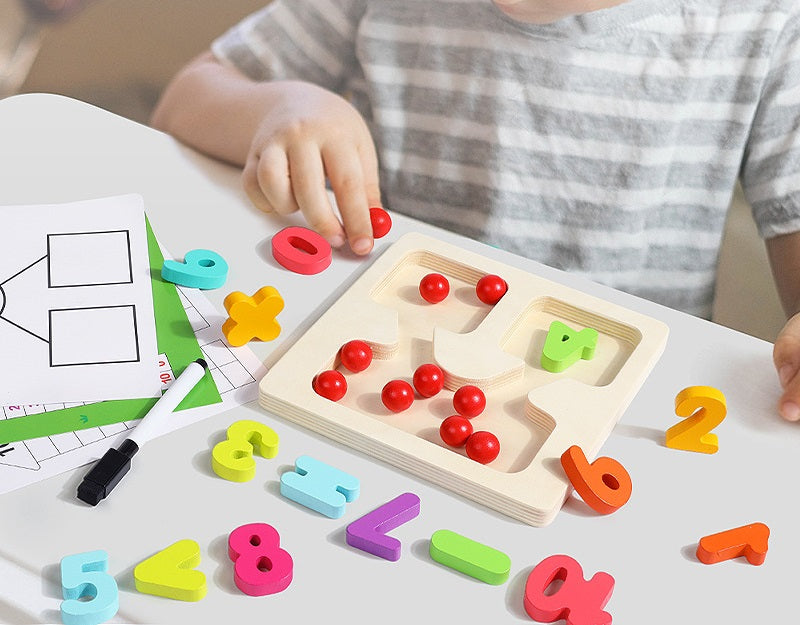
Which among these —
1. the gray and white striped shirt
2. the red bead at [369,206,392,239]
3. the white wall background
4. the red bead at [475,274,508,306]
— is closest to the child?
the gray and white striped shirt

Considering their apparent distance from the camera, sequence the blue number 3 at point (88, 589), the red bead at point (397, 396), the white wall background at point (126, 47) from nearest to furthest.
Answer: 1. the blue number 3 at point (88, 589)
2. the red bead at point (397, 396)
3. the white wall background at point (126, 47)

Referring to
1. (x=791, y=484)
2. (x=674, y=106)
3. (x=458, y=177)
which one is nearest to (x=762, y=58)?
(x=674, y=106)

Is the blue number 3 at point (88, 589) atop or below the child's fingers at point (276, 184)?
below

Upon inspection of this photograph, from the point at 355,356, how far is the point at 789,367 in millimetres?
264

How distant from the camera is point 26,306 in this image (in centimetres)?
58

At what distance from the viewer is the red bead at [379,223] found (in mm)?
680

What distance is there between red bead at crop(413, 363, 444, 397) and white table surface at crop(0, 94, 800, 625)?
0.18ft

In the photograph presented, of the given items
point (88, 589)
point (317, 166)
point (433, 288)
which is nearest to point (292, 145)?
point (317, 166)

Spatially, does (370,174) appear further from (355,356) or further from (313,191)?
(355,356)

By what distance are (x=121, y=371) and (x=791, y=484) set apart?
14.4 inches

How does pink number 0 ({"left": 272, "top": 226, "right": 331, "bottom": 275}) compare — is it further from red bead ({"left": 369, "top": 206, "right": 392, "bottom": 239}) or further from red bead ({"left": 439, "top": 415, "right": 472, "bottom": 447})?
red bead ({"left": 439, "top": 415, "right": 472, "bottom": 447})

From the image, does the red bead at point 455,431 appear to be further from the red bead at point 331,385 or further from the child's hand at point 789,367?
the child's hand at point 789,367

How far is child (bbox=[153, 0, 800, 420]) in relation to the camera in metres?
0.86

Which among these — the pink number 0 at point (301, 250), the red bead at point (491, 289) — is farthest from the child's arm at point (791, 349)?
the pink number 0 at point (301, 250)
